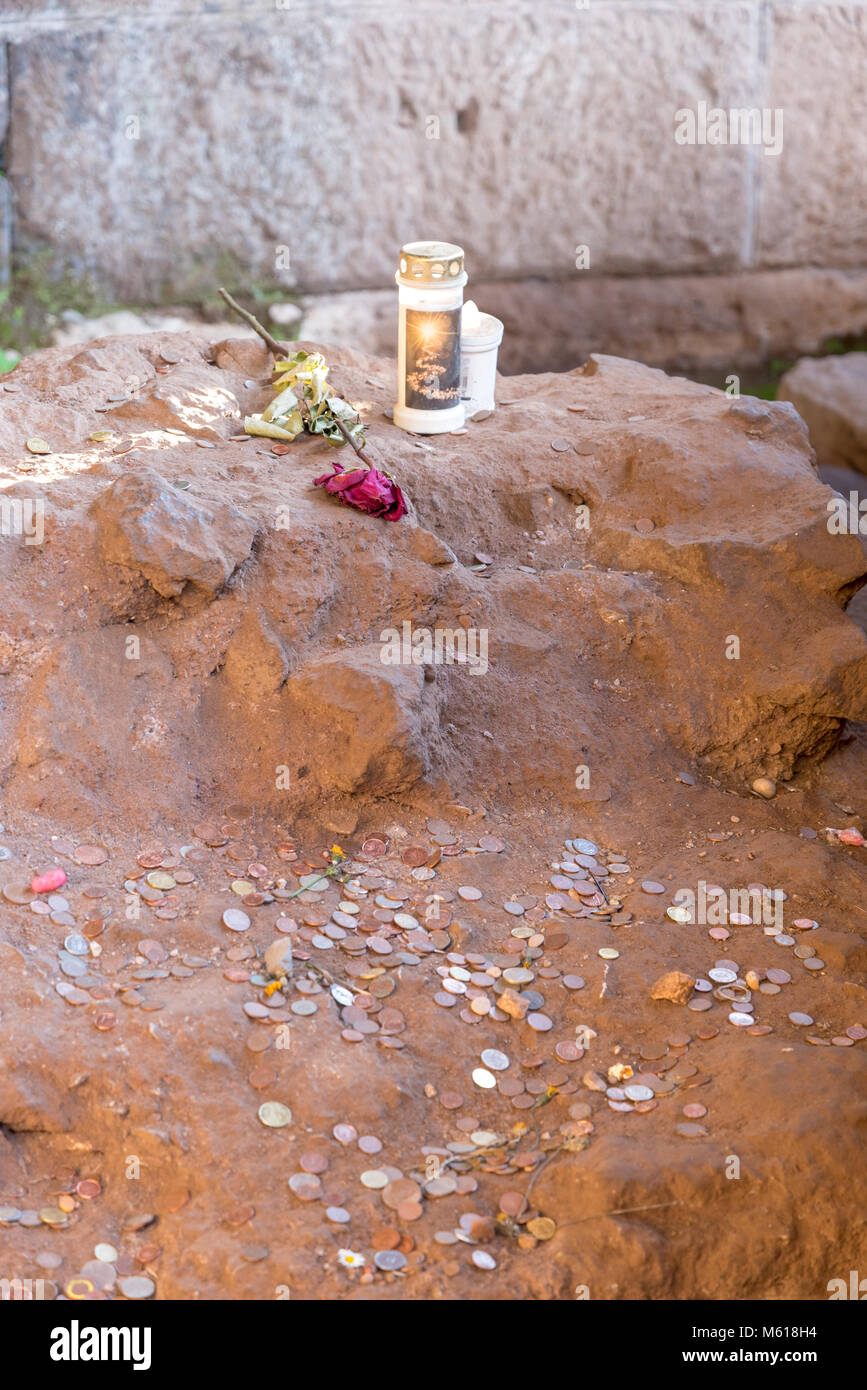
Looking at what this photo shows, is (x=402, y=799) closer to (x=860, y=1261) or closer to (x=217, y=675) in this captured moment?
(x=217, y=675)

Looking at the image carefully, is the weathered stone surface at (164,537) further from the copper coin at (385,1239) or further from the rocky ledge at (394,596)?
the copper coin at (385,1239)

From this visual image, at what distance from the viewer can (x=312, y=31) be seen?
246 inches

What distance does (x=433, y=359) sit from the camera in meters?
3.94

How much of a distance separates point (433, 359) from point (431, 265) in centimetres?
27

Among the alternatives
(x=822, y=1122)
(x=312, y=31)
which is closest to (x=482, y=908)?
(x=822, y=1122)

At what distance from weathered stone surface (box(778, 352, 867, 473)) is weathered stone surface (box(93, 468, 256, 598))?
149 inches

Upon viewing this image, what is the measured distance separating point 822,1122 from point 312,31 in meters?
5.45

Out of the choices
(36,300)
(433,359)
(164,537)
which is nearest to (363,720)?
(164,537)

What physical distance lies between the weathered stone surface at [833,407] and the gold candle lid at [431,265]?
299cm

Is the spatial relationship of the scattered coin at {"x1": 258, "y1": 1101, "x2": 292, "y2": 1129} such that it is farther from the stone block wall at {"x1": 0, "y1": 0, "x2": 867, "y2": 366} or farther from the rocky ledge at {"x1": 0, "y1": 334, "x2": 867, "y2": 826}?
the stone block wall at {"x1": 0, "y1": 0, "x2": 867, "y2": 366}

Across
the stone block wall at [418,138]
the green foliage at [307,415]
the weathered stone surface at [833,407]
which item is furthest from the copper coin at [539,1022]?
the stone block wall at [418,138]

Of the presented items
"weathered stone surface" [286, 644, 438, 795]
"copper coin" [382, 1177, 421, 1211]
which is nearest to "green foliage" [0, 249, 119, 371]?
"weathered stone surface" [286, 644, 438, 795]

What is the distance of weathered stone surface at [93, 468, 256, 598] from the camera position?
10.8 feet

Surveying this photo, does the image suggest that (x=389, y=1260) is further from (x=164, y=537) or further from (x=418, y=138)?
(x=418, y=138)
